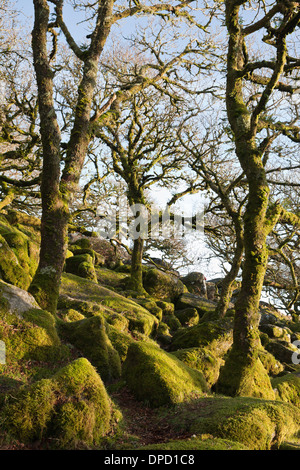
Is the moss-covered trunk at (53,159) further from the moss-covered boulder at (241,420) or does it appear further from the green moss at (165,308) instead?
the green moss at (165,308)

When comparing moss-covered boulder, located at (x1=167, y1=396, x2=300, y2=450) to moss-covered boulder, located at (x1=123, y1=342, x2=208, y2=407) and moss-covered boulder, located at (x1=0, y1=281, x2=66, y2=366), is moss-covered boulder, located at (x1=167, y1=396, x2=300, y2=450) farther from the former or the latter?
moss-covered boulder, located at (x1=0, y1=281, x2=66, y2=366)

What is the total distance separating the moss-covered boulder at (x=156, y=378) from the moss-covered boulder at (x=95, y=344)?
1.24 feet

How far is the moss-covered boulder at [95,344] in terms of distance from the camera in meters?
6.83

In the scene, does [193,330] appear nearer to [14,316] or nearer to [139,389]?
[139,389]

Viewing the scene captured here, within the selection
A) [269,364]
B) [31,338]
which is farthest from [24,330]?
[269,364]

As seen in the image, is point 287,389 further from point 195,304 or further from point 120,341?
point 195,304

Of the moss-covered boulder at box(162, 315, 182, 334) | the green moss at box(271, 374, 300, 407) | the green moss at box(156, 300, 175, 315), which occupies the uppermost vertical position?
the green moss at box(156, 300, 175, 315)

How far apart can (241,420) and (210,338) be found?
5.43 meters

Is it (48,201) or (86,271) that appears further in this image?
(86,271)

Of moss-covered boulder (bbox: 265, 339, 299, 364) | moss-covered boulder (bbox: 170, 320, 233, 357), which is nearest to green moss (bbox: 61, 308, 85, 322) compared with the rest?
moss-covered boulder (bbox: 170, 320, 233, 357)

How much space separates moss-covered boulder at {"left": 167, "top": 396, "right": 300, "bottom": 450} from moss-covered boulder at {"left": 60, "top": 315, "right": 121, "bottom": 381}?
1671 millimetres

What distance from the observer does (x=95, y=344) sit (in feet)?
23.0

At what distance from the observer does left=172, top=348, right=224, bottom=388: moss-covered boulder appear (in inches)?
329

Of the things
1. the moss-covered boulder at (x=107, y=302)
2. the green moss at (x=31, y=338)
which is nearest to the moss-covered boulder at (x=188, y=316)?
the moss-covered boulder at (x=107, y=302)
